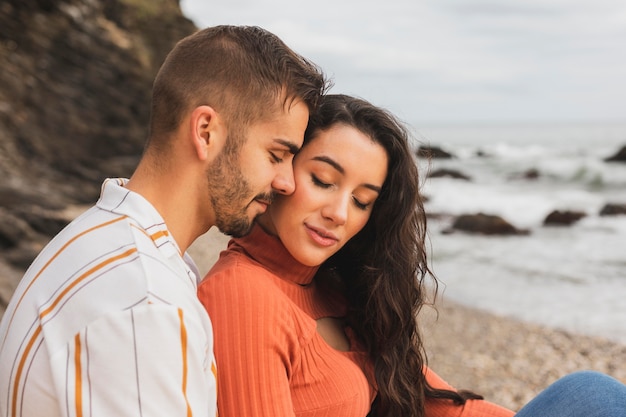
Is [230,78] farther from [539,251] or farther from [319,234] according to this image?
[539,251]

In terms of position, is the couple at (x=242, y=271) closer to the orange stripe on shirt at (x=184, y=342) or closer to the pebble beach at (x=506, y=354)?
the orange stripe on shirt at (x=184, y=342)

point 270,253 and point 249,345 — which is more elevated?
point 270,253

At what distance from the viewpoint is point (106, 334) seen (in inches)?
60.8

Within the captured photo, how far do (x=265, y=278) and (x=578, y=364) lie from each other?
7.14 meters

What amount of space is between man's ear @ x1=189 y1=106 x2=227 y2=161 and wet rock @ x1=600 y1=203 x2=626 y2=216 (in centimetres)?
2129

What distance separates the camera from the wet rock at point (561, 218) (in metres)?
20.2

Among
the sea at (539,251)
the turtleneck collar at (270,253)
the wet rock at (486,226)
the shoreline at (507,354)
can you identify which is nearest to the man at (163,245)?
the turtleneck collar at (270,253)

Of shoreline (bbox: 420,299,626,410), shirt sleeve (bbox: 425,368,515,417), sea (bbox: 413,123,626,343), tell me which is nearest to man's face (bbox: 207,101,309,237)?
sea (bbox: 413,123,626,343)

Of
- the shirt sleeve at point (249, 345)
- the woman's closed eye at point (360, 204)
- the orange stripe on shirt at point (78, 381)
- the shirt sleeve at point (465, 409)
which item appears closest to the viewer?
the orange stripe on shirt at point (78, 381)

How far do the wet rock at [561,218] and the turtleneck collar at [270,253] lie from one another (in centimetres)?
1881

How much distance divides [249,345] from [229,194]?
0.48 metres

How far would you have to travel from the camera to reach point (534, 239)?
17781 mm

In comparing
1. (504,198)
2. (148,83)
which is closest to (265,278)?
(148,83)

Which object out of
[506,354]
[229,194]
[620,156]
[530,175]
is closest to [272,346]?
[229,194]
